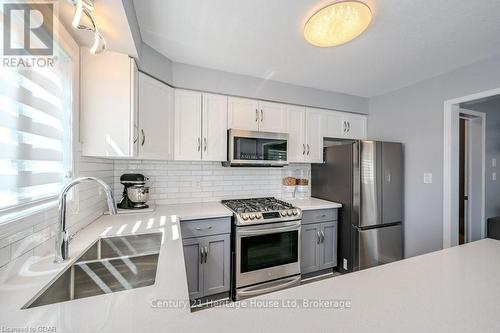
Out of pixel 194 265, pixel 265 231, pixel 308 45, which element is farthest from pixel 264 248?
pixel 308 45

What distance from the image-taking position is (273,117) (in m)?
2.50

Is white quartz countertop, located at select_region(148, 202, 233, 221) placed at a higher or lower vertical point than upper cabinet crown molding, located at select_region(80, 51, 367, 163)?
lower

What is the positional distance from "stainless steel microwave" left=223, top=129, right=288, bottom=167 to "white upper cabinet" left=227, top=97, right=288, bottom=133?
17cm

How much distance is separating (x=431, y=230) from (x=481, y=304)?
7.14 feet

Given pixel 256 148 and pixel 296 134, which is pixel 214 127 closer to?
pixel 256 148

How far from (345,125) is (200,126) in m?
2.07

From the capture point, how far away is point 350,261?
236cm

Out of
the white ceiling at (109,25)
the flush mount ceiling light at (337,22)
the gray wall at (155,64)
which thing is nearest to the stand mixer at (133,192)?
the gray wall at (155,64)

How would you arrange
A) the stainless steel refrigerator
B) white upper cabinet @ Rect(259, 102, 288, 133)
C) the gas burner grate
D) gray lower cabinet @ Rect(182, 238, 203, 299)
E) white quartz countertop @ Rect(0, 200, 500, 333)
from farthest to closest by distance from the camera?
1. white upper cabinet @ Rect(259, 102, 288, 133)
2. the stainless steel refrigerator
3. the gas burner grate
4. gray lower cabinet @ Rect(182, 238, 203, 299)
5. white quartz countertop @ Rect(0, 200, 500, 333)

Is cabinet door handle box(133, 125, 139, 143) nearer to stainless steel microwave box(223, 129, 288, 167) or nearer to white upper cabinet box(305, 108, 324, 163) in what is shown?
stainless steel microwave box(223, 129, 288, 167)

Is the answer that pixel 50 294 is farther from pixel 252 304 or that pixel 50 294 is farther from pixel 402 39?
pixel 402 39

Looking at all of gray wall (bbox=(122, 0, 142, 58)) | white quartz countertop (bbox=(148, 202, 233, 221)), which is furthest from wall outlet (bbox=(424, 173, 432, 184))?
gray wall (bbox=(122, 0, 142, 58))

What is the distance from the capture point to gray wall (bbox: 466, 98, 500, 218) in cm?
292

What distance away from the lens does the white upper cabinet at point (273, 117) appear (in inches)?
96.5
